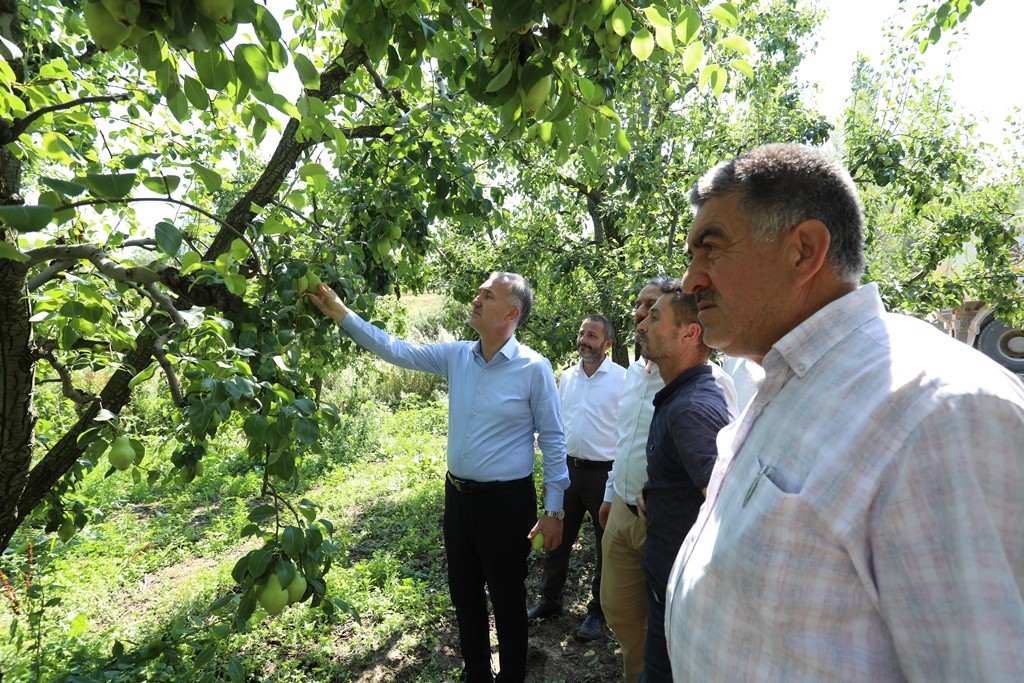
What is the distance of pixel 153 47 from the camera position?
99 cm

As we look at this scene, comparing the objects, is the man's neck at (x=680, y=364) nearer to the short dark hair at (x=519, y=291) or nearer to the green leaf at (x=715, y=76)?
the short dark hair at (x=519, y=291)

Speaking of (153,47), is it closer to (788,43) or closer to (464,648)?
(464,648)

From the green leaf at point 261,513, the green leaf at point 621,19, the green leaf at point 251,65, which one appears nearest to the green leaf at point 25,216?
the green leaf at point 251,65

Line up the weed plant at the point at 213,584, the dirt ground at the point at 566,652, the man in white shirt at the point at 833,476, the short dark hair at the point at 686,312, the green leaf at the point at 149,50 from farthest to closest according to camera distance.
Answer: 1. the dirt ground at the point at 566,652
2. the weed plant at the point at 213,584
3. the short dark hair at the point at 686,312
4. the green leaf at the point at 149,50
5. the man in white shirt at the point at 833,476

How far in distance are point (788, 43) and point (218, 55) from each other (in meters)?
9.31

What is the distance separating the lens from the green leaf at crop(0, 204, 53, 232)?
1084 millimetres

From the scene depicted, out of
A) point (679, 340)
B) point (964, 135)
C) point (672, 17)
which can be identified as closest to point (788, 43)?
point (964, 135)

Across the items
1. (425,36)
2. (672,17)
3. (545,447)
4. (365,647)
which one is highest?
(672,17)

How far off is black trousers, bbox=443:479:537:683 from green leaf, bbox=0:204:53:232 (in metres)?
2.27

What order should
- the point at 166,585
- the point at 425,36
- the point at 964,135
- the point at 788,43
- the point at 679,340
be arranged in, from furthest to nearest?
the point at 788,43 → the point at 964,135 → the point at 166,585 → the point at 679,340 → the point at 425,36

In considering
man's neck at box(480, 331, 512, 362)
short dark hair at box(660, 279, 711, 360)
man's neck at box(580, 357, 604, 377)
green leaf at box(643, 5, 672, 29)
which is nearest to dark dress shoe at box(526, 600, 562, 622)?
man's neck at box(580, 357, 604, 377)

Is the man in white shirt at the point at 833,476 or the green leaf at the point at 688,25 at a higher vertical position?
the green leaf at the point at 688,25

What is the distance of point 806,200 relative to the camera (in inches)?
46.2

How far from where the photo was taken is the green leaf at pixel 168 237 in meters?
1.24
